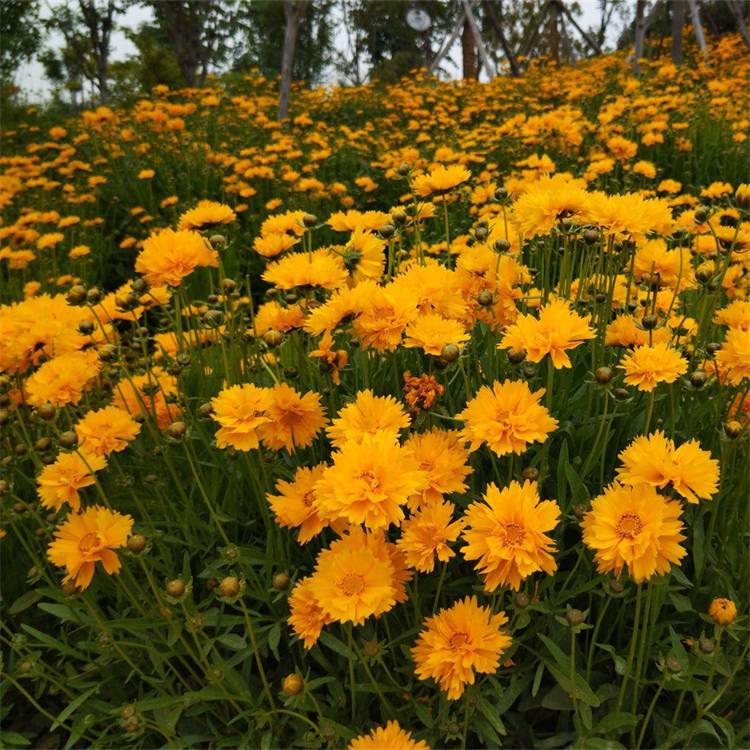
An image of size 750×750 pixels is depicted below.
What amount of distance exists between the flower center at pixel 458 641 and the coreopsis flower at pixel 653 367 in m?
0.48

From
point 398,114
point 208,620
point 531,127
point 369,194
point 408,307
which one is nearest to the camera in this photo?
point 408,307

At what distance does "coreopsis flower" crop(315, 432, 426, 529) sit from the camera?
0.89 metres

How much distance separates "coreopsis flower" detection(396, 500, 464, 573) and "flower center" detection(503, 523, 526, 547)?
83 mm

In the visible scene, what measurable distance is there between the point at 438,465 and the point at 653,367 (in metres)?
0.39

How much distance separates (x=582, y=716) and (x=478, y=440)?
1.59 ft

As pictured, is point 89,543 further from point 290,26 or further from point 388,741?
point 290,26

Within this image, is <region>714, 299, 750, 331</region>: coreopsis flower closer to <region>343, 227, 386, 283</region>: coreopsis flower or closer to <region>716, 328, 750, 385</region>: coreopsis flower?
<region>716, 328, 750, 385</region>: coreopsis flower

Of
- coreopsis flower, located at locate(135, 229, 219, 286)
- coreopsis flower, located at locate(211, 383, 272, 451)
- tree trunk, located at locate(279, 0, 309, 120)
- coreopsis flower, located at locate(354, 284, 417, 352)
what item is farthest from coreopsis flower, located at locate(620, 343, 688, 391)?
tree trunk, located at locate(279, 0, 309, 120)

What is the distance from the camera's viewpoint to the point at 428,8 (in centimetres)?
1659

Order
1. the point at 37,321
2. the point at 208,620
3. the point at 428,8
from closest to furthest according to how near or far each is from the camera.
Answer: the point at 208,620 < the point at 37,321 < the point at 428,8

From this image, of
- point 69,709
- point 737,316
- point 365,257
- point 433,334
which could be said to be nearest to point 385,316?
point 433,334

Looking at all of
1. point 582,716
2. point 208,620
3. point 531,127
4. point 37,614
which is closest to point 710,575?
point 582,716

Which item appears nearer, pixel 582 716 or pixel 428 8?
pixel 582 716

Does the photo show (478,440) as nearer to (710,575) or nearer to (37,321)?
(710,575)
